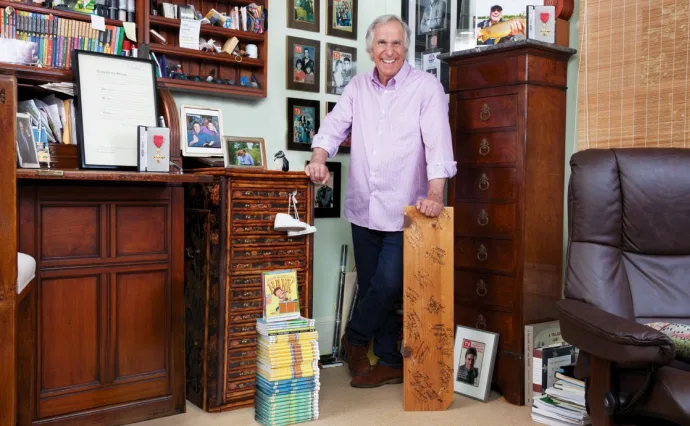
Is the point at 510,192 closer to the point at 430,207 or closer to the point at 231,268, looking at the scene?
the point at 430,207

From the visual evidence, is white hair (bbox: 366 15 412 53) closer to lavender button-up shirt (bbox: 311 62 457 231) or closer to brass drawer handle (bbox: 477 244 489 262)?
lavender button-up shirt (bbox: 311 62 457 231)

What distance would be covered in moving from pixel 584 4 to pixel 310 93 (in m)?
1.41

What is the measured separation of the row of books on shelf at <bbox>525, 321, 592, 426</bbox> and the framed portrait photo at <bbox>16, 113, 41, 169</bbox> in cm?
209

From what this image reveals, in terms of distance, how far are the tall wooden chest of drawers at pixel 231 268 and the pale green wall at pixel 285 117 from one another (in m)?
0.56

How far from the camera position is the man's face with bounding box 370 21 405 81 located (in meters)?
3.04

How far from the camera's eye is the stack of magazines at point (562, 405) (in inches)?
103

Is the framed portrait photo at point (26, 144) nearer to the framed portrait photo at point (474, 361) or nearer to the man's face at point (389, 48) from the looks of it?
the man's face at point (389, 48)

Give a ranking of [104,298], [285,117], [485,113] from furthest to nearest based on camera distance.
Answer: [285,117] → [485,113] → [104,298]

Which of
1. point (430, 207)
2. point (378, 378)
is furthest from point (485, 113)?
point (378, 378)

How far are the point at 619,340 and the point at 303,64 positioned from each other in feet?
7.65

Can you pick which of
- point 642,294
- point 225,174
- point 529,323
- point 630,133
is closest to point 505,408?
point 529,323

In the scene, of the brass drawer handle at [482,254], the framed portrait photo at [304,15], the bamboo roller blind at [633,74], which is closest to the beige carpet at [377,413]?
the brass drawer handle at [482,254]

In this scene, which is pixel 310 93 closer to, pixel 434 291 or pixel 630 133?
pixel 434 291

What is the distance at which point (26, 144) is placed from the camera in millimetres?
2320
